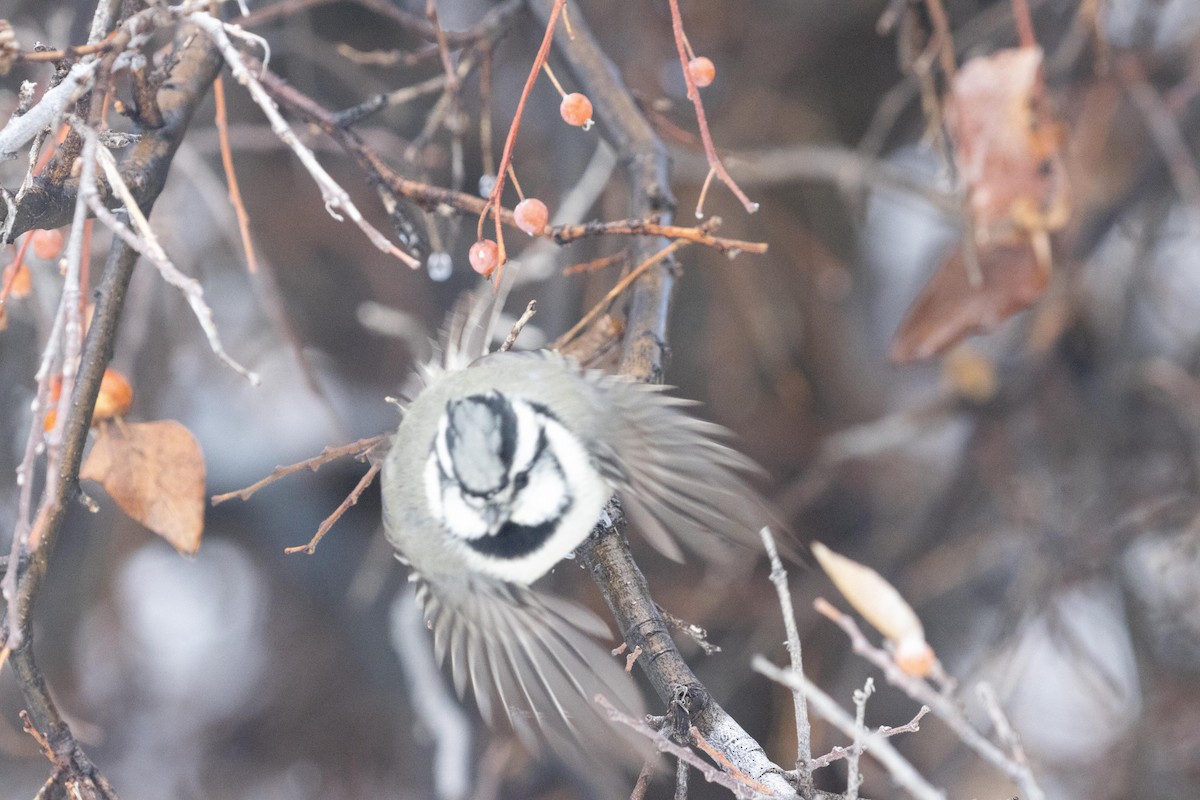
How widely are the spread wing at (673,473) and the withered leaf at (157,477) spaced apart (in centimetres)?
41

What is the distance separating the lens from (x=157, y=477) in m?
1.02

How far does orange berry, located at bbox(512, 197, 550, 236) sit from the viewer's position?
97cm

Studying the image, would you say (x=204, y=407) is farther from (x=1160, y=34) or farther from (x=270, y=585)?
(x=1160, y=34)

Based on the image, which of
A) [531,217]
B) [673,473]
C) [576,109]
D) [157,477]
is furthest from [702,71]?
[157,477]

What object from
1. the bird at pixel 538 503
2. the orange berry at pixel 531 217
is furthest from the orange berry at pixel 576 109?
the bird at pixel 538 503

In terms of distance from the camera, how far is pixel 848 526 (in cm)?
214

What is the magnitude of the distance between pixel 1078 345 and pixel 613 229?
1.41 m

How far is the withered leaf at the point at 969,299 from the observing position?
1.33 meters

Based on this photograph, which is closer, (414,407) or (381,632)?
(414,407)

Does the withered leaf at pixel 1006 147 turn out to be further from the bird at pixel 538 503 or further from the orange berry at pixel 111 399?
the orange berry at pixel 111 399

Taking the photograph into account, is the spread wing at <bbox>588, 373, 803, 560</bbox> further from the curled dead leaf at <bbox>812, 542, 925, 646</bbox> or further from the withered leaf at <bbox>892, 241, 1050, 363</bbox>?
the withered leaf at <bbox>892, 241, 1050, 363</bbox>

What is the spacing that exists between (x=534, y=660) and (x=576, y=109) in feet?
1.75

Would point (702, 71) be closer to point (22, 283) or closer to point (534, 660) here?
point (534, 660)

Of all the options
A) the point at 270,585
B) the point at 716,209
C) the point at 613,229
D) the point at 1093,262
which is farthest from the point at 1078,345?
the point at 270,585
